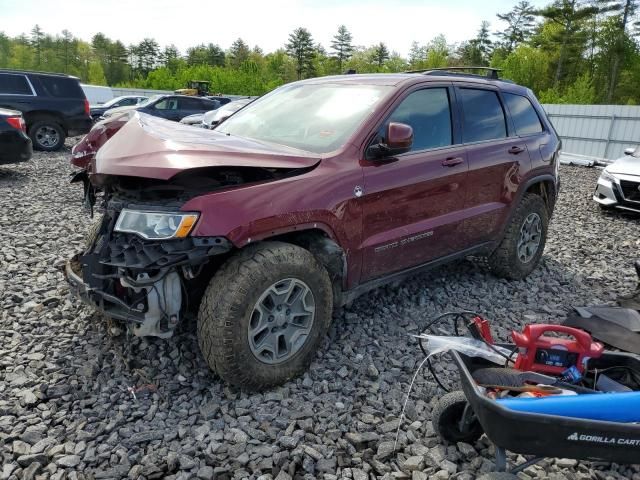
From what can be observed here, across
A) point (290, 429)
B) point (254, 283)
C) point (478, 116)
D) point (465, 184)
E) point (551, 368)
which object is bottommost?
point (290, 429)

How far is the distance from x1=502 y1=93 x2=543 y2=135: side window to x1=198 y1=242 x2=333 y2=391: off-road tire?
2773mm

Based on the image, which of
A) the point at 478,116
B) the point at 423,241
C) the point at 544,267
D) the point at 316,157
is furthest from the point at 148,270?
the point at 544,267

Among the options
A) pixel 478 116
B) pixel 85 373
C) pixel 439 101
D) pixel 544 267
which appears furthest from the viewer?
pixel 544 267

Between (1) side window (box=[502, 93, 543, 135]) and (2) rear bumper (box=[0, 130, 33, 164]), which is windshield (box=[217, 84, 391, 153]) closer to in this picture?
(1) side window (box=[502, 93, 543, 135])

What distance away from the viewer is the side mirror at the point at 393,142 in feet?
9.69

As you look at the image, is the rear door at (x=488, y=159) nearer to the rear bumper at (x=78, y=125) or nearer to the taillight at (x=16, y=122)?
the taillight at (x=16, y=122)

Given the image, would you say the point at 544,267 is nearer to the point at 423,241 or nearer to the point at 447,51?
the point at 423,241

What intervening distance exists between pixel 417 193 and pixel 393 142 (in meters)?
0.59

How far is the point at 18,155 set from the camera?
27.6ft

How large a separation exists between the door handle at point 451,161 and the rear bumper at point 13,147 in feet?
25.6

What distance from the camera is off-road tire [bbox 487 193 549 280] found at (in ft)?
14.7

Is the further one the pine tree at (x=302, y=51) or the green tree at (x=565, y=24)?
the pine tree at (x=302, y=51)

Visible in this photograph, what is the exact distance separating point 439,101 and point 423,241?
1107mm

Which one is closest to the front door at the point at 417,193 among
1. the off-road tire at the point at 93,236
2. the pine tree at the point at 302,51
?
the off-road tire at the point at 93,236
